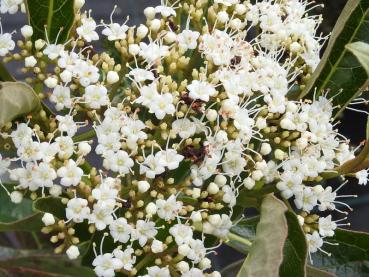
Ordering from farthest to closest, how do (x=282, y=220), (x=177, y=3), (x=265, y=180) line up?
1. (x=177, y=3)
2. (x=265, y=180)
3. (x=282, y=220)

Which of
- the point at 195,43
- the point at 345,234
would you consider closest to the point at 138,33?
the point at 195,43

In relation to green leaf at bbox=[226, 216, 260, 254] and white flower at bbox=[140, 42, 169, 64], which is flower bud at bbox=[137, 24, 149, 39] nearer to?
white flower at bbox=[140, 42, 169, 64]

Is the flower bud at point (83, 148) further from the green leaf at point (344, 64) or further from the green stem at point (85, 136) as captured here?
the green leaf at point (344, 64)

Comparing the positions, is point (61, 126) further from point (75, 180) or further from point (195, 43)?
point (195, 43)

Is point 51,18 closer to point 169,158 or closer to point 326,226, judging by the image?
point 169,158

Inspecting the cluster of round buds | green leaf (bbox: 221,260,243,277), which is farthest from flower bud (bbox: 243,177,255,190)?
green leaf (bbox: 221,260,243,277)
